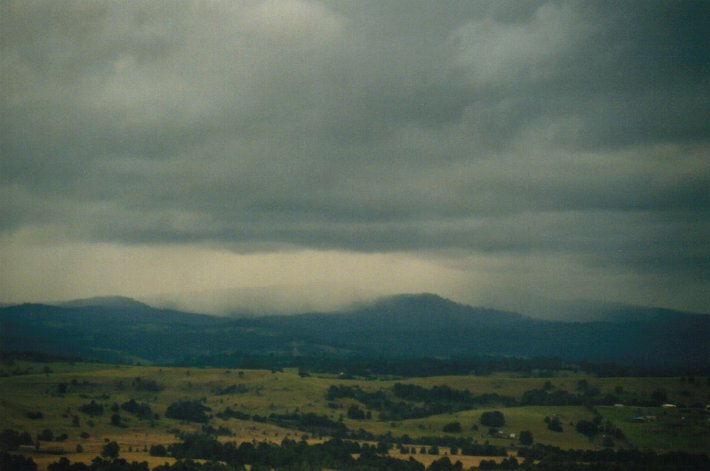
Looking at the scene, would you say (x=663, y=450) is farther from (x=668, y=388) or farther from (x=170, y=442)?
(x=170, y=442)

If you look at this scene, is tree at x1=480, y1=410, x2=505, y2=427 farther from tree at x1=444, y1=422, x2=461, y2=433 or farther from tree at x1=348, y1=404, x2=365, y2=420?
tree at x1=348, y1=404, x2=365, y2=420

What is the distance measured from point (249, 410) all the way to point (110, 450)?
62952mm

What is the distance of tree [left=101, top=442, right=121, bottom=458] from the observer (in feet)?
312

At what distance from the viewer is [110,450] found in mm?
98188

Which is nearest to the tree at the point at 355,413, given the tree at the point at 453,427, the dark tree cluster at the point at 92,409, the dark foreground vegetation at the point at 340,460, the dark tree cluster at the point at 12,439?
the tree at the point at 453,427

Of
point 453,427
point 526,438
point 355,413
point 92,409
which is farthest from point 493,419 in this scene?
point 92,409

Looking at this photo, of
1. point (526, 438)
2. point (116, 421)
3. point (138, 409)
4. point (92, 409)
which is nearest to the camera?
point (116, 421)

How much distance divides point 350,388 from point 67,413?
245 feet

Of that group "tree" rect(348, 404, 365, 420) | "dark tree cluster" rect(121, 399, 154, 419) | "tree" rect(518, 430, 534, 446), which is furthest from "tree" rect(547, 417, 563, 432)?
"dark tree cluster" rect(121, 399, 154, 419)

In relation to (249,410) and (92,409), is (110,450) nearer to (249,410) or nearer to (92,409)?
(92,409)

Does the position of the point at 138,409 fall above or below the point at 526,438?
above

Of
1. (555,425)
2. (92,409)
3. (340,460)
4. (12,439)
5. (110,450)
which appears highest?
(12,439)

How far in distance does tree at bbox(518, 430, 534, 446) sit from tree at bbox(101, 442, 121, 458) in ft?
210

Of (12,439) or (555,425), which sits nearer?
(12,439)
